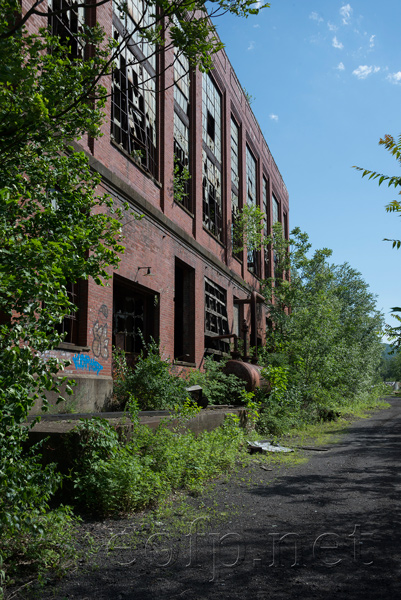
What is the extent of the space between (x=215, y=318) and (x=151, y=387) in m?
8.28

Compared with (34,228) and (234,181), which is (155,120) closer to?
(234,181)

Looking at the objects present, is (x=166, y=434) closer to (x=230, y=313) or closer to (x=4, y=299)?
(x=4, y=299)

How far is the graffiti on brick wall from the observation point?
972cm

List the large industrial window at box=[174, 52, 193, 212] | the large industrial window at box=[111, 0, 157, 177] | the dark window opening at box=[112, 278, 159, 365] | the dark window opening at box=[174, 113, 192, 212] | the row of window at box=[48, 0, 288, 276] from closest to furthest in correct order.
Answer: the row of window at box=[48, 0, 288, 276] → the large industrial window at box=[111, 0, 157, 177] → the dark window opening at box=[112, 278, 159, 365] → the dark window opening at box=[174, 113, 192, 212] → the large industrial window at box=[174, 52, 193, 212]

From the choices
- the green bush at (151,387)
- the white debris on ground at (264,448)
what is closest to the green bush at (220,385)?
the green bush at (151,387)

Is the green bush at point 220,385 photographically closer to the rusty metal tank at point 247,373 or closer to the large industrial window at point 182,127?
the rusty metal tank at point 247,373

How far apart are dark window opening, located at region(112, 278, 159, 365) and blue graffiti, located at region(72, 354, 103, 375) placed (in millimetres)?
1893

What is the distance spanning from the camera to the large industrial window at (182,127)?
15.3 m

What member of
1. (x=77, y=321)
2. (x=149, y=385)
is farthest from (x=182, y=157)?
(x=149, y=385)

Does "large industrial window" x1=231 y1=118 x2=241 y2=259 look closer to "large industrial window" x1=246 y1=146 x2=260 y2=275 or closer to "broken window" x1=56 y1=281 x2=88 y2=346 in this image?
"large industrial window" x1=246 y1=146 x2=260 y2=275

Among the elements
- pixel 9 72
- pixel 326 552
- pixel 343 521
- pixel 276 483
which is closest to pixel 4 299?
pixel 9 72

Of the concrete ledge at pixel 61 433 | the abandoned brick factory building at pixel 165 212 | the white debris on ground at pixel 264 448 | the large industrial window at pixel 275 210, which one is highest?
the large industrial window at pixel 275 210

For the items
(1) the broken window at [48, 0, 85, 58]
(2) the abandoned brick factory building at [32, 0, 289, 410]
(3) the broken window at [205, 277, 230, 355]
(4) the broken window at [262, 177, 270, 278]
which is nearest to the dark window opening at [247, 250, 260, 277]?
(2) the abandoned brick factory building at [32, 0, 289, 410]

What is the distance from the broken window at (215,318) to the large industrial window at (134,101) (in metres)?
5.31
